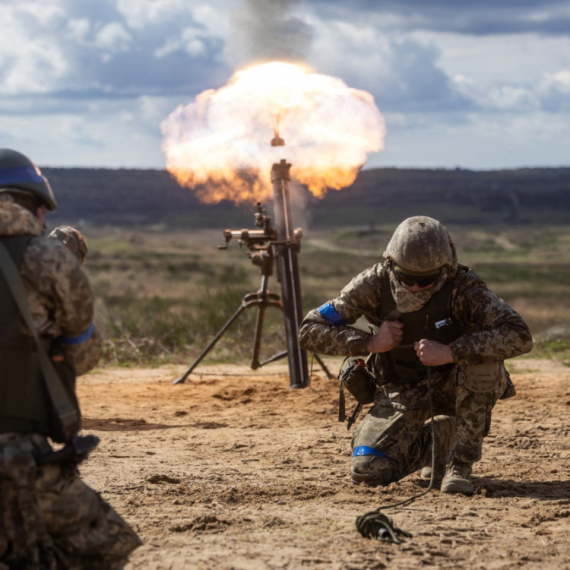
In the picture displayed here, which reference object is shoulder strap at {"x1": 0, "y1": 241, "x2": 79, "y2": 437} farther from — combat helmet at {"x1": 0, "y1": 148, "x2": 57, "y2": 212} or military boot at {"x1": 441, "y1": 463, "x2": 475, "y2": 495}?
military boot at {"x1": 441, "y1": 463, "x2": 475, "y2": 495}

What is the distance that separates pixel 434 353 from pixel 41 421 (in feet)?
8.45

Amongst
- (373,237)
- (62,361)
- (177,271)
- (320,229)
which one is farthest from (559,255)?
(62,361)

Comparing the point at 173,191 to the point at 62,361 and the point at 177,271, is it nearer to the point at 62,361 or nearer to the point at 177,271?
the point at 177,271

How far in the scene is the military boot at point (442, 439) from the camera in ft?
19.8

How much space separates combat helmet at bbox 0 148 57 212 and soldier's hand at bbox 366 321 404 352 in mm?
2475

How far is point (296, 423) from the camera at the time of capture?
8250mm

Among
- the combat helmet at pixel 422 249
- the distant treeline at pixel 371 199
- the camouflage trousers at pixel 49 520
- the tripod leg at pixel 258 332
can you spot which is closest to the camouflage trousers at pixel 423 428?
the combat helmet at pixel 422 249

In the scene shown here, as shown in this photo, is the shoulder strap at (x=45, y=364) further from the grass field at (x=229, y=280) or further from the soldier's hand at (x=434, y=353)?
the grass field at (x=229, y=280)

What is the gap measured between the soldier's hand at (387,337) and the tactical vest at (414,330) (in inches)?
4.1

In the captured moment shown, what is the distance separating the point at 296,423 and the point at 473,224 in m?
84.9

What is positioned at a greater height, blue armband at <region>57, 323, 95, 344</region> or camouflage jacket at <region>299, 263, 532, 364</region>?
blue armband at <region>57, 323, 95, 344</region>

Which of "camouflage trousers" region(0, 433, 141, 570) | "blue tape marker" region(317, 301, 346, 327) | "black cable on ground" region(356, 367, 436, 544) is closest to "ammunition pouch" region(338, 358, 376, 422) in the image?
"blue tape marker" region(317, 301, 346, 327)

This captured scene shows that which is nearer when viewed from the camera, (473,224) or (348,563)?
(348,563)

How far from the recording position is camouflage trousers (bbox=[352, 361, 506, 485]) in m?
5.90
